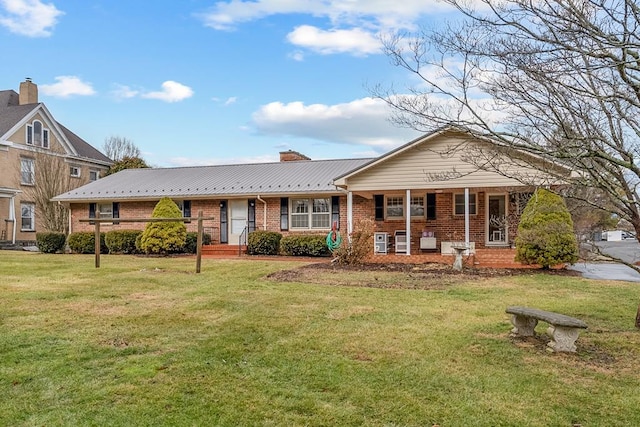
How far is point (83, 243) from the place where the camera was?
2083cm

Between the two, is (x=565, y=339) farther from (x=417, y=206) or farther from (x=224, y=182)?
(x=224, y=182)

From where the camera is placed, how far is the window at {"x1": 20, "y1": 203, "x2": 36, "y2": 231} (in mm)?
28469

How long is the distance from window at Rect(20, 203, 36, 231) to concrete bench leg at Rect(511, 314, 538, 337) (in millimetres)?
29415

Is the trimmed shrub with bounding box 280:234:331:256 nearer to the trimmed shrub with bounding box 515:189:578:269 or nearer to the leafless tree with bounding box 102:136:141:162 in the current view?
the trimmed shrub with bounding box 515:189:578:269

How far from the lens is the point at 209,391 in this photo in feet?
14.1

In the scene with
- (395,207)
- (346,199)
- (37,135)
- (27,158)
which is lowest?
(395,207)

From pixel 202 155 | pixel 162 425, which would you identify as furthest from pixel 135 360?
pixel 202 155

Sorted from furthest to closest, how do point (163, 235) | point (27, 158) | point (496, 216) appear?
point (27, 158), point (163, 235), point (496, 216)

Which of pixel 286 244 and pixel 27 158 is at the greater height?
pixel 27 158

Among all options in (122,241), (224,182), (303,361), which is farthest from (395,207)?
(303,361)

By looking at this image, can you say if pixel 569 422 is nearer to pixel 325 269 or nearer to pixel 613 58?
pixel 613 58

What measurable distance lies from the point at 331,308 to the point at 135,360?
11.5 ft

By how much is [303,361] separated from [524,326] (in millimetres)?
2957

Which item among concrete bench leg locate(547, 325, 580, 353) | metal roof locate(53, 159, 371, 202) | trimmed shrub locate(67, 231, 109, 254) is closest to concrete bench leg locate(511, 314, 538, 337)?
concrete bench leg locate(547, 325, 580, 353)
